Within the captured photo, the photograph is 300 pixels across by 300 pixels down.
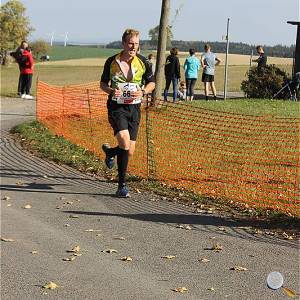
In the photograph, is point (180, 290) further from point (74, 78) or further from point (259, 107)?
point (74, 78)

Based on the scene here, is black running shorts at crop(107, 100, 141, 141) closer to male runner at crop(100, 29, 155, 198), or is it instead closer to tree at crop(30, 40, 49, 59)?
male runner at crop(100, 29, 155, 198)

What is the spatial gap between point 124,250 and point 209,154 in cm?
573

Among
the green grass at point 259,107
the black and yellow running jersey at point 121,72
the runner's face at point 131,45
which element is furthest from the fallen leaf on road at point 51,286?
the green grass at point 259,107

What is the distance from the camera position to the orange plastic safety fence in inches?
326

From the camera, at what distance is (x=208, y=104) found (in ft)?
63.4

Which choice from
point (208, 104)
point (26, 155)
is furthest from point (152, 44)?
point (26, 155)

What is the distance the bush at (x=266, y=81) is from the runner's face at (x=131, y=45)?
49.9 ft

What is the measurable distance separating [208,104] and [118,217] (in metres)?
12.8

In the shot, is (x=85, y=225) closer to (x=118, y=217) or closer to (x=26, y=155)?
(x=118, y=217)

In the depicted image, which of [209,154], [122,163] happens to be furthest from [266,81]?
[122,163]

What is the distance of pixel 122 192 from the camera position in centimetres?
777

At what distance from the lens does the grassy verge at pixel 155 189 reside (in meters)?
6.72

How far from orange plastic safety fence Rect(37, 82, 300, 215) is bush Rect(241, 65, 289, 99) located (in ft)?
26.5

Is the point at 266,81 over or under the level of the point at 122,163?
over
